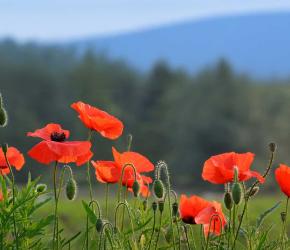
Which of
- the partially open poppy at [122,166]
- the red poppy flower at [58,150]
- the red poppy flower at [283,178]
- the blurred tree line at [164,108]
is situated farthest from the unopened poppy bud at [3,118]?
the blurred tree line at [164,108]

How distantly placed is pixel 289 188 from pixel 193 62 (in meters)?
197

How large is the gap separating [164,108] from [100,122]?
42896mm

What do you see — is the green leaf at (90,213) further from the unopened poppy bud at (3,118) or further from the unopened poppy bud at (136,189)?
the unopened poppy bud at (3,118)

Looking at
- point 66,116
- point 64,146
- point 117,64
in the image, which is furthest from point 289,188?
point 117,64

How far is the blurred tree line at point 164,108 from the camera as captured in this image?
39.3 metres

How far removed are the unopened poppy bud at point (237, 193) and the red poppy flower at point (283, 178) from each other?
253 millimetres

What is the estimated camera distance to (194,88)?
4200 centimetres

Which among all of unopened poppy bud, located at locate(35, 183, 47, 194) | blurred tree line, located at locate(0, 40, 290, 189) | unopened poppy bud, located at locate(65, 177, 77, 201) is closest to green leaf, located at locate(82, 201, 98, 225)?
unopened poppy bud, located at locate(65, 177, 77, 201)

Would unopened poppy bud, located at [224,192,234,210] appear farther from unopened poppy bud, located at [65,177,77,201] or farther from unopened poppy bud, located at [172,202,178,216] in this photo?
unopened poppy bud, located at [65,177,77,201]

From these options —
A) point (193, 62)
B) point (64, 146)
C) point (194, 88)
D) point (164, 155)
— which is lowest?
point (193, 62)

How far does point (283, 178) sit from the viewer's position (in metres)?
1.81

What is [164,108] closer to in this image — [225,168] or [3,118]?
[225,168]

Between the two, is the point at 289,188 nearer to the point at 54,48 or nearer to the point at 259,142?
the point at 259,142

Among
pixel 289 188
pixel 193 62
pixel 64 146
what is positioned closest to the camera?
pixel 64 146
